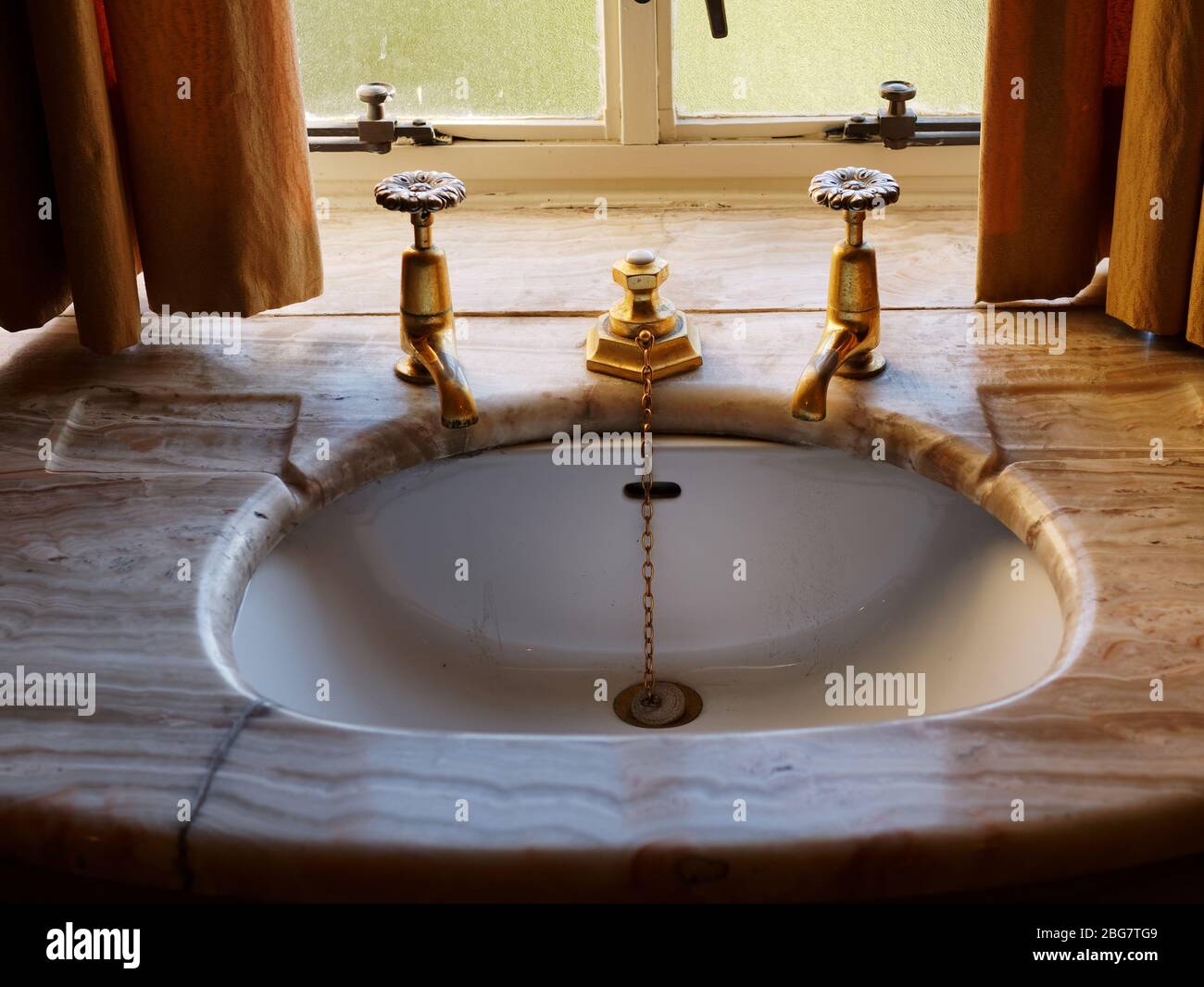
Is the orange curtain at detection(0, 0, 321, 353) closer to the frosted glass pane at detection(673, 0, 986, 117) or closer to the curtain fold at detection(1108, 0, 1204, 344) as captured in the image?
the frosted glass pane at detection(673, 0, 986, 117)

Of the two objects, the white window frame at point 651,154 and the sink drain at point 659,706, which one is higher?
the white window frame at point 651,154

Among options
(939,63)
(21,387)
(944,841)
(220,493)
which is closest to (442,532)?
(220,493)

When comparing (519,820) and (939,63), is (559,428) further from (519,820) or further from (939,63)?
(939,63)

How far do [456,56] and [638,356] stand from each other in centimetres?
46

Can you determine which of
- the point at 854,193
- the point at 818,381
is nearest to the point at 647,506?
the point at 818,381

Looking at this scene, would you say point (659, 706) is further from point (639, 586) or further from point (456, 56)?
point (456, 56)

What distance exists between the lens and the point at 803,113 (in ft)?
4.60

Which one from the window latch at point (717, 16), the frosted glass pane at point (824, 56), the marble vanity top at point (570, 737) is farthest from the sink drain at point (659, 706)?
the frosted glass pane at point (824, 56)

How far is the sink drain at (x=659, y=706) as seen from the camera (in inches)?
41.8

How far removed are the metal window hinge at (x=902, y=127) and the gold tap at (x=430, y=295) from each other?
48 cm

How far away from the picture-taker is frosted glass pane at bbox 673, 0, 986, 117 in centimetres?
134

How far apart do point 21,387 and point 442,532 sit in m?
0.36

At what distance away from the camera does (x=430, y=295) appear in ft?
3.51

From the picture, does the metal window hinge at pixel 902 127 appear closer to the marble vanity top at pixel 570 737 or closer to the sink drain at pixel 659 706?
the marble vanity top at pixel 570 737
